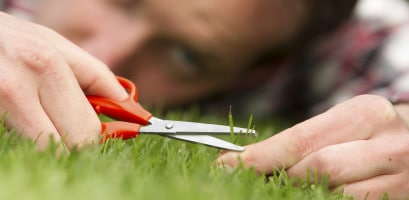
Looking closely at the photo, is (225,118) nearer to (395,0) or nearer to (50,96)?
(395,0)

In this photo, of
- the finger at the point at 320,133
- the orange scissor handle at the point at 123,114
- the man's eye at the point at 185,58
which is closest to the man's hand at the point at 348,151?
the finger at the point at 320,133

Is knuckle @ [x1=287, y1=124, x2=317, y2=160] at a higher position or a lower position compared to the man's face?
lower

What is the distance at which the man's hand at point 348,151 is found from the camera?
1400 millimetres

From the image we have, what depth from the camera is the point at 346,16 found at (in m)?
3.08

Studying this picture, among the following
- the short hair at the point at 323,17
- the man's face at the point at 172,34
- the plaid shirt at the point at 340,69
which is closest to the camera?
the man's face at the point at 172,34

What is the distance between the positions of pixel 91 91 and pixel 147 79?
1304mm

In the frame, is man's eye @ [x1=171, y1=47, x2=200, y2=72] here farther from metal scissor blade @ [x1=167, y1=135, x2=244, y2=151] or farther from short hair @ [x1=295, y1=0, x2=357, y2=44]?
metal scissor blade @ [x1=167, y1=135, x2=244, y2=151]

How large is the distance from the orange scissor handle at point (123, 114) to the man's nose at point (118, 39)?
1.11 m

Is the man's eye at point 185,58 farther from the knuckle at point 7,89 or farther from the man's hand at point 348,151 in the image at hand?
the knuckle at point 7,89

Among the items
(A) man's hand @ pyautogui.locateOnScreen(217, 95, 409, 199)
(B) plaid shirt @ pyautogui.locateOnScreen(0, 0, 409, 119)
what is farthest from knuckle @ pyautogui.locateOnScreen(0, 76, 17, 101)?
(B) plaid shirt @ pyautogui.locateOnScreen(0, 0, 409, 119)

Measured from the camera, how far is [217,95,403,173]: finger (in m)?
1.40

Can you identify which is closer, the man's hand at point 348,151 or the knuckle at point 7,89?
the knuckle at point 7,89

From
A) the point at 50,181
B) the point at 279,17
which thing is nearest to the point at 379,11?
the point at 279,17

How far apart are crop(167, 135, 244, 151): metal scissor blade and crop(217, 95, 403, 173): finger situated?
0.04 ft
